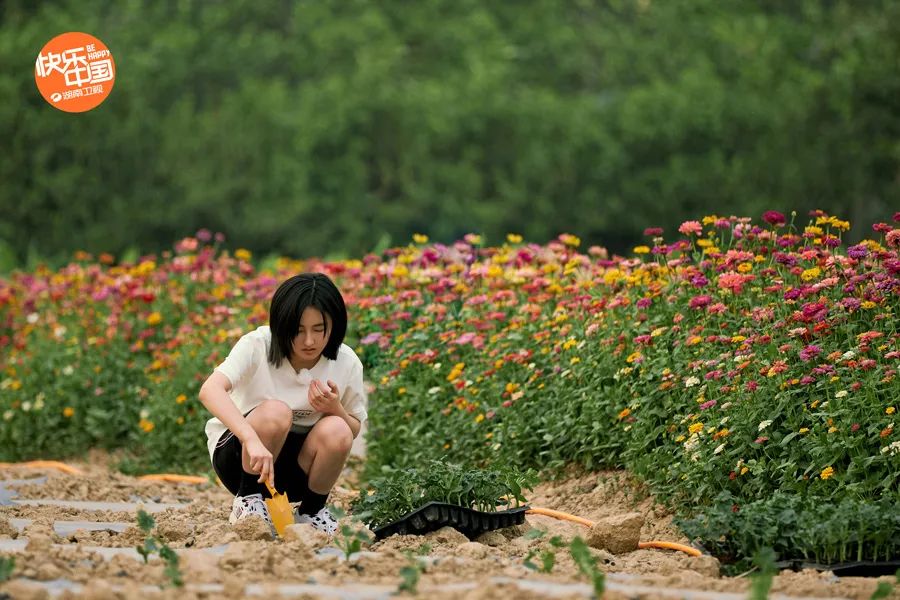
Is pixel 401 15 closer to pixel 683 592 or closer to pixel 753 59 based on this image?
pixel 753 59

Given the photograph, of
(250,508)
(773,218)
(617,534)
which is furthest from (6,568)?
(773,218)

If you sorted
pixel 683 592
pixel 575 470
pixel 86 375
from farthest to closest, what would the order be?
pixel 86 375 < pixel 575 470 < pixel 683 592

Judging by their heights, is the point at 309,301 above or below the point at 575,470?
above

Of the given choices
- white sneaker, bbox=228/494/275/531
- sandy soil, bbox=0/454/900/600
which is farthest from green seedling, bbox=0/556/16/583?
white sneaker, bbox=228/494/275/531

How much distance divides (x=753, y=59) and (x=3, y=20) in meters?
14.4

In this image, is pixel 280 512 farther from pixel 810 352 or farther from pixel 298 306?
pixel 810 352

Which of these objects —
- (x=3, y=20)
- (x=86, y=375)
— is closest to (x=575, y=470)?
(x=86, y=375)

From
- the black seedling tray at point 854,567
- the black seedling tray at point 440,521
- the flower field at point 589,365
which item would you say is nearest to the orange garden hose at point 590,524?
the flower field at point 589,365

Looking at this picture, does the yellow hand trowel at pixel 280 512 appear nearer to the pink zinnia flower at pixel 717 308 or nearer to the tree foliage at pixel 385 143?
the pink zinnia flower at pixel 717 308

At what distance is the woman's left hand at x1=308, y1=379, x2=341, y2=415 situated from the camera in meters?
4.23

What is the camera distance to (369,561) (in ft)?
11.0

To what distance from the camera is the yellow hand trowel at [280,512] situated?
412 centimetres

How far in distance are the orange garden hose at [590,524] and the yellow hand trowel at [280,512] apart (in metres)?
0.94

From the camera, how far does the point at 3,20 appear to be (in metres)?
21.5
